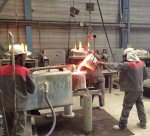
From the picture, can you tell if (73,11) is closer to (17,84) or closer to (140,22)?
(140,22)

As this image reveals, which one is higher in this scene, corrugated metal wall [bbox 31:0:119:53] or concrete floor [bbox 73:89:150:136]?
corrugated metal wall [bbox 31:0:119:53]

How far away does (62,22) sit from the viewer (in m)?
7.50

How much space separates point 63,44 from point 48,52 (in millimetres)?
742

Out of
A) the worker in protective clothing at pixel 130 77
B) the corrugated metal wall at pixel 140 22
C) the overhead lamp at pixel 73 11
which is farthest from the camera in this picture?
the corrugated metal wall at pixel 140 22

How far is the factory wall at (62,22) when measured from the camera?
278 inches

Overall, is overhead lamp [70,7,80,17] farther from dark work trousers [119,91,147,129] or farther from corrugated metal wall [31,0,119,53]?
dark work trousers [119,91,147,129]

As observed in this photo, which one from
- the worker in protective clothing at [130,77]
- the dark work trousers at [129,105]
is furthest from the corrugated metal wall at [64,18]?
the dark work trousers at [129,105]

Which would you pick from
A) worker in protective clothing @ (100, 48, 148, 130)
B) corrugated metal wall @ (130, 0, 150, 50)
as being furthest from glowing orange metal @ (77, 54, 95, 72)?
corrugated metal wall @ (130, 0, 150, 50)

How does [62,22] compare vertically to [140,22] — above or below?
below

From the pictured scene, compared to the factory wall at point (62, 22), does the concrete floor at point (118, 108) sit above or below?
below

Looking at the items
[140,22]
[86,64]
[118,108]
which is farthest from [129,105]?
[140,22]

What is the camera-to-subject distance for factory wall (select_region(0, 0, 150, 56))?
707 centimetres

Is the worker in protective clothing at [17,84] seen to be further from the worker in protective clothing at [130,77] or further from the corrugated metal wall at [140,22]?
the corrugated metal wall at [140,22]

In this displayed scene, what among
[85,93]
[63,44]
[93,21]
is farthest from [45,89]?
[93,21]
